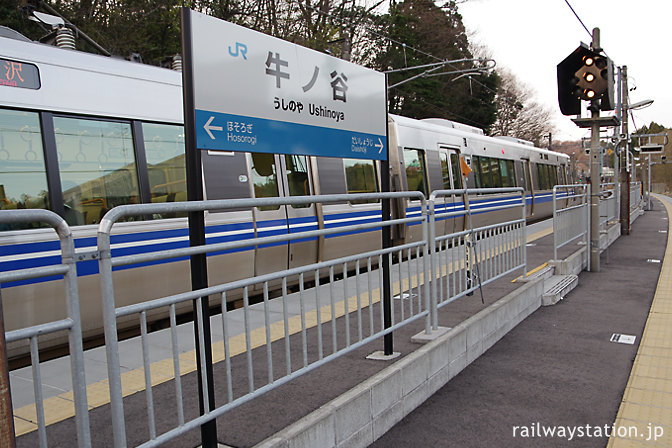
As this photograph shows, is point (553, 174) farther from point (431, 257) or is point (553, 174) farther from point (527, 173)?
point (431, 257)

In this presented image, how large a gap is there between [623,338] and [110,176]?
18.5ft

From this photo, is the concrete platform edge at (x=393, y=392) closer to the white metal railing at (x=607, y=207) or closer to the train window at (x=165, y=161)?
the train window at (x=165, y=161)

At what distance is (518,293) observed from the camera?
6207 millimetres

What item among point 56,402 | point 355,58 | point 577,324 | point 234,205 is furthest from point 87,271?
point 355,58

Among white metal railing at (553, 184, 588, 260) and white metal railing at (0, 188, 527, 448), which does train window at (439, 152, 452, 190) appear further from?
white metal railing at (0, 188, 527, 448)

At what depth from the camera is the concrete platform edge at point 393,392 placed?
294 centimetres

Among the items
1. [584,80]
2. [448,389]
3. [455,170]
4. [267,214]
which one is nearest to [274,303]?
[448,389]

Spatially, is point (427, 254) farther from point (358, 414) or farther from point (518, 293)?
point (518, 293)

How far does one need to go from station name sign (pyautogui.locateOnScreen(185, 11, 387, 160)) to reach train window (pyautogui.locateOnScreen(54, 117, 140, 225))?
3.05 metres

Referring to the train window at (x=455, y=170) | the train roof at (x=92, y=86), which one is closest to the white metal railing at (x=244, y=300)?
the train roof at (x=92, y=86)

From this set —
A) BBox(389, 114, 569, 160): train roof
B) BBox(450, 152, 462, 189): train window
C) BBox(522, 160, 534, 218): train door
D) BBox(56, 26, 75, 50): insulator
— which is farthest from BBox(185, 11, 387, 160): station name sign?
BBox(522, 160, 534, 218): train door

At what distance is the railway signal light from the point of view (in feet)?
29.5

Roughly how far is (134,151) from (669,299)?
708 centimetres

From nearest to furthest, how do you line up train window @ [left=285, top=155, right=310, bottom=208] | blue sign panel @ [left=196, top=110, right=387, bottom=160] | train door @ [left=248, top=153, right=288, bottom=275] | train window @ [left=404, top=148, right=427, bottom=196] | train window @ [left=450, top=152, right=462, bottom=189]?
1. blue sign panel @ [left=196, top=110, right=387, bottom=160]
2. train door @ [left=248, top=153, right=288, bottom=275]
3. train window @ [left=285, top=155, right=310, bottom=208]
4. train window @ [left=404, top=148, right=427, bottom=196]
5. train window @ [left=450, top=152, right=462, bottom=189]
